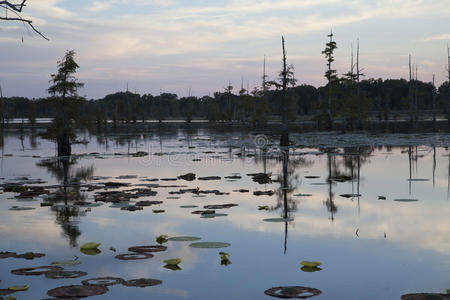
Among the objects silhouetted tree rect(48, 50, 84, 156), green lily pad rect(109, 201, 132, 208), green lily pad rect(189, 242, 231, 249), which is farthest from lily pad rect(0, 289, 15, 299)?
silhouetted tree rect(48, 50, 84, 156)

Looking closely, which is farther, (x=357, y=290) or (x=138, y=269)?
(x=138, y=269)

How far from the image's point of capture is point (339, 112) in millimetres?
64250

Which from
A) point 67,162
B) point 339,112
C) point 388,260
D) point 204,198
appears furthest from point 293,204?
point 339,112

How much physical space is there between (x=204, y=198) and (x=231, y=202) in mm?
1219

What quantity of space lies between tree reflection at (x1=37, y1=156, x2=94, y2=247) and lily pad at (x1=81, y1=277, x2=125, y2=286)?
2.48m

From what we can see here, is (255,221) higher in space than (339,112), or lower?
lower

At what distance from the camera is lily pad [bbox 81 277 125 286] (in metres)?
7.68

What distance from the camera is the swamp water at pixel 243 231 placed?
769cm

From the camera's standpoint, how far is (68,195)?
16578 millimetres

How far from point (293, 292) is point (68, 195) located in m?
11.1

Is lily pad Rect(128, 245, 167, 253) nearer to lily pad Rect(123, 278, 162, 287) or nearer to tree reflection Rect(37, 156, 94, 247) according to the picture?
tree reflection Rect(37, 156, 94, 247)

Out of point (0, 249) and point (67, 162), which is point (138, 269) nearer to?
point (0, 249)

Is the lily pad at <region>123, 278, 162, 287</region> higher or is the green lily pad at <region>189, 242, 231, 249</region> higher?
the green lily pad at <region>189, 242, 231, 249</region>

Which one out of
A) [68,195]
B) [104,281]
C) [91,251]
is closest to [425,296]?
[104,281]
